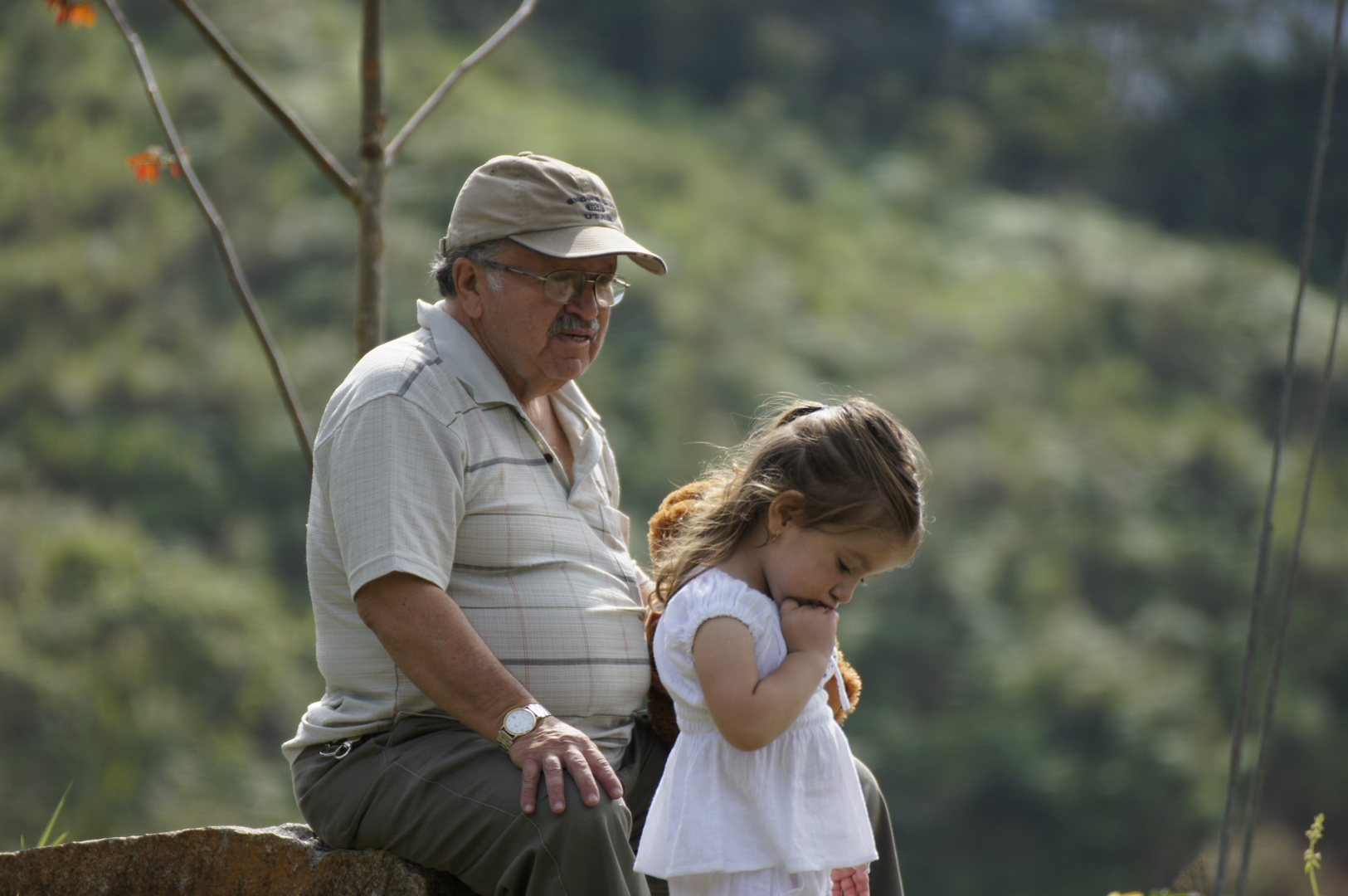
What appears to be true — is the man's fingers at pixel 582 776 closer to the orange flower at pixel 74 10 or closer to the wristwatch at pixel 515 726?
the wristwatch at pixel 515 726

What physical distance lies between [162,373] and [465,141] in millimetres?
4034

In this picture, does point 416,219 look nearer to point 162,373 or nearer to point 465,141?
point 465,141

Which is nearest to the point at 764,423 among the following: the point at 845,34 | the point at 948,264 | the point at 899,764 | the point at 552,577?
the point at 552,577

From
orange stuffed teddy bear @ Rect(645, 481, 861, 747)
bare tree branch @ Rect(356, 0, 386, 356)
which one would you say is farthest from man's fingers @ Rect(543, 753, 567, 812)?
bare tree branch @ Rect(356, 0, 386, 356)

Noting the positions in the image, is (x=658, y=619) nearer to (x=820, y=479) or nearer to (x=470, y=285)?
(x=820, y=479)

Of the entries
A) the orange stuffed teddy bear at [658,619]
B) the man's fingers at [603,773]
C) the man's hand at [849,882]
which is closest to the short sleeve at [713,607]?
the man's fingers at [603,773]

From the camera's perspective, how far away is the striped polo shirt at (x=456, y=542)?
178cm

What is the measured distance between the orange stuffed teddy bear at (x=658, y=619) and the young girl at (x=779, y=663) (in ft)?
1.06

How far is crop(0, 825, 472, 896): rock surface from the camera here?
1892 mm

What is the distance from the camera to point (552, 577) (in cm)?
195

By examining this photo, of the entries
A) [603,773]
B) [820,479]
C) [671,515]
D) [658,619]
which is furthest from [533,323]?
[603,773]

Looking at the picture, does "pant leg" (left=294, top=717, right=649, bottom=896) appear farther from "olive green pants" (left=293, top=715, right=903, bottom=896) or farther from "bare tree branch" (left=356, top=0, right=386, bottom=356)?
"bare tree branch" (left=356, top=0, right=386, bottom=356)

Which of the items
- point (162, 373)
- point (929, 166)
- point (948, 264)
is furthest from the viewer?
point (929, 166)

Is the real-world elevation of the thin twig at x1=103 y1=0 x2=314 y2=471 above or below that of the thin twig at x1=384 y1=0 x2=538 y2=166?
below
